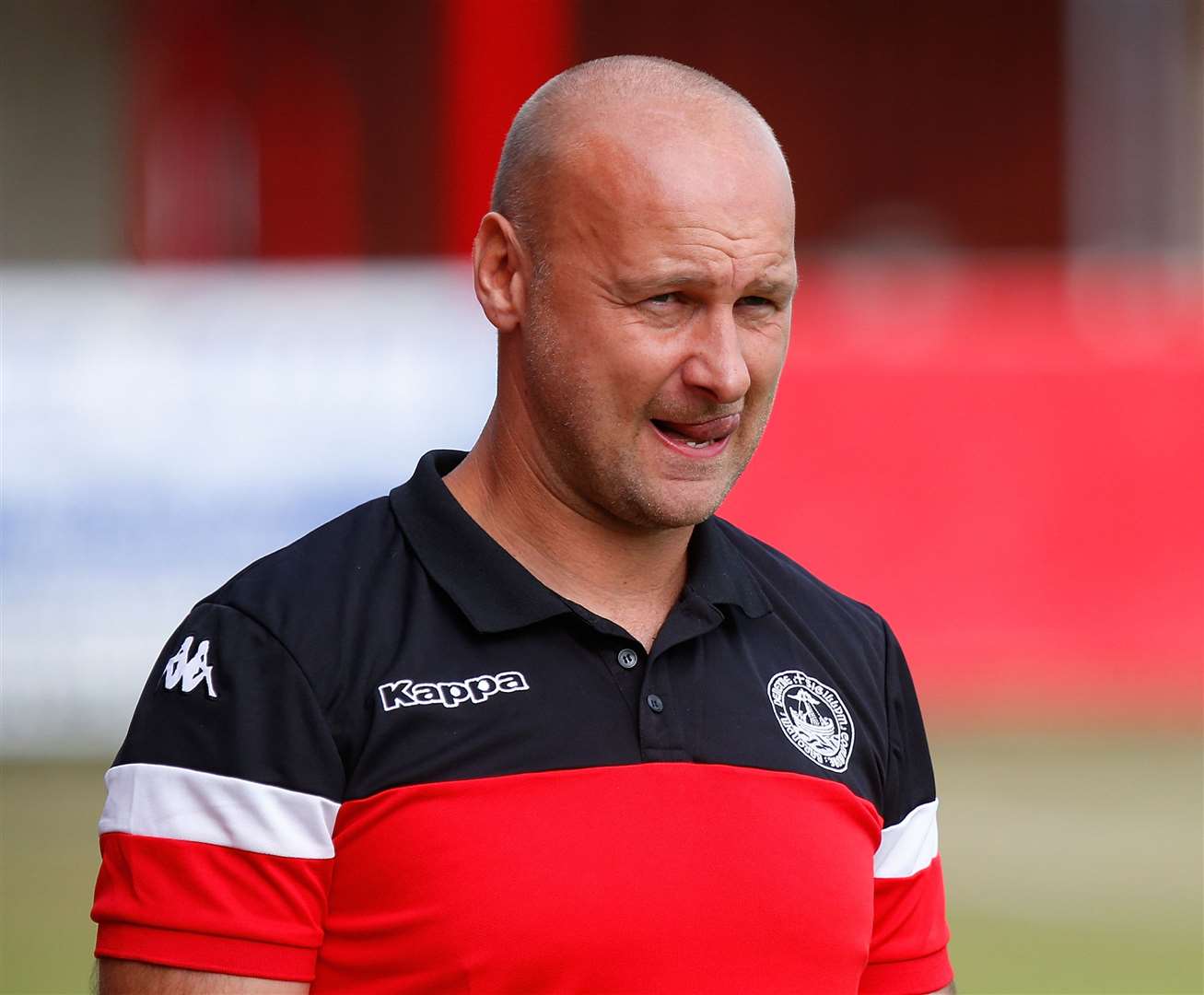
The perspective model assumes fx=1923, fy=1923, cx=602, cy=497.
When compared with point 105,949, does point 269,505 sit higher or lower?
lower

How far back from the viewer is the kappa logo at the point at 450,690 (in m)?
2.04

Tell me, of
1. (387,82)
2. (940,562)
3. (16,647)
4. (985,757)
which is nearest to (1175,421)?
(940,562)

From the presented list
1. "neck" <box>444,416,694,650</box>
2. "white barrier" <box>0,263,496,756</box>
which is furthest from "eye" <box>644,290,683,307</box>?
"white barrier" <box>0,263,496,756</box>

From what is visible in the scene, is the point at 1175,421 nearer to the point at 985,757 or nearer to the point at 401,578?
the point at 985,757

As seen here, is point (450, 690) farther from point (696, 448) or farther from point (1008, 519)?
point (1008, 519)

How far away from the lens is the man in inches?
78.2

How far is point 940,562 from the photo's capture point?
850 centimetres

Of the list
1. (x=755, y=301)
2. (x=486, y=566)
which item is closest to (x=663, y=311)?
(x=755, y=301)

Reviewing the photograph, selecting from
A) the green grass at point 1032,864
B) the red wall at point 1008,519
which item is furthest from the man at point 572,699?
the red wall at point 1008,519

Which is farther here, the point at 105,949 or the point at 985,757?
the point at 985,757

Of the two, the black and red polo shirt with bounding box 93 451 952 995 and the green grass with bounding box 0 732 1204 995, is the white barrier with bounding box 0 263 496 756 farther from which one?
the black and red polo shirt with bounding box 93 451 952 995

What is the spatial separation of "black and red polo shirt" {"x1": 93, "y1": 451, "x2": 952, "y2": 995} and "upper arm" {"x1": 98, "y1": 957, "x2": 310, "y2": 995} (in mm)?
17

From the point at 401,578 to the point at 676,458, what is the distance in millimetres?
342

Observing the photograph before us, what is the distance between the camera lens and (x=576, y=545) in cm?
231
